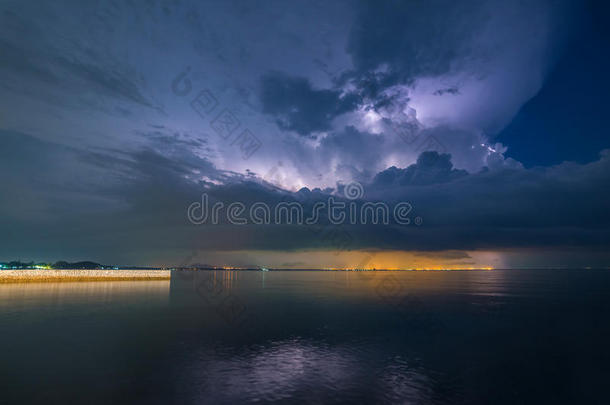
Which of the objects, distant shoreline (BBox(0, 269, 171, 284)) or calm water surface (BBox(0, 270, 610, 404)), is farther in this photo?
distant shoreline (BBox(0, 269, 171, 284))

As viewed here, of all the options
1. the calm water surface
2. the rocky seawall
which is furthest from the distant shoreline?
the calm water surface

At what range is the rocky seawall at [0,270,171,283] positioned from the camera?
90975 millimetres

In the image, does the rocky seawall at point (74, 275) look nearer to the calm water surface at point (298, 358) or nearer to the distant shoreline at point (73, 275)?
the distant shoreline at point (73, 275)

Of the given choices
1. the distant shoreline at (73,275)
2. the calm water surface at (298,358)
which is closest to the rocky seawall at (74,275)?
the distant shoreline at (73,275)

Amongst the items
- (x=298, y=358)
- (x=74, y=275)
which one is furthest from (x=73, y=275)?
(x=298, y=358)

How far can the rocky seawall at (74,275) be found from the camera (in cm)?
9097

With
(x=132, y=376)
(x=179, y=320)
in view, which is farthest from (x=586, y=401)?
(x=179, y=320)

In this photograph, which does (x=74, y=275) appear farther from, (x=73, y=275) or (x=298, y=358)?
(x=298, y=358)

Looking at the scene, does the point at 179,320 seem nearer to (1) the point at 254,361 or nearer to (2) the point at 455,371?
(1) the point at 254,361

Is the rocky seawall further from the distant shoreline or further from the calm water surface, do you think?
the calm water surface

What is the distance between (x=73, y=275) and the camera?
105m

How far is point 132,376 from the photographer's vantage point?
21.0 metres

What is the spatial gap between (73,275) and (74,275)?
0.27m

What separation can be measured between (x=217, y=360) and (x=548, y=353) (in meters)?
28.2
